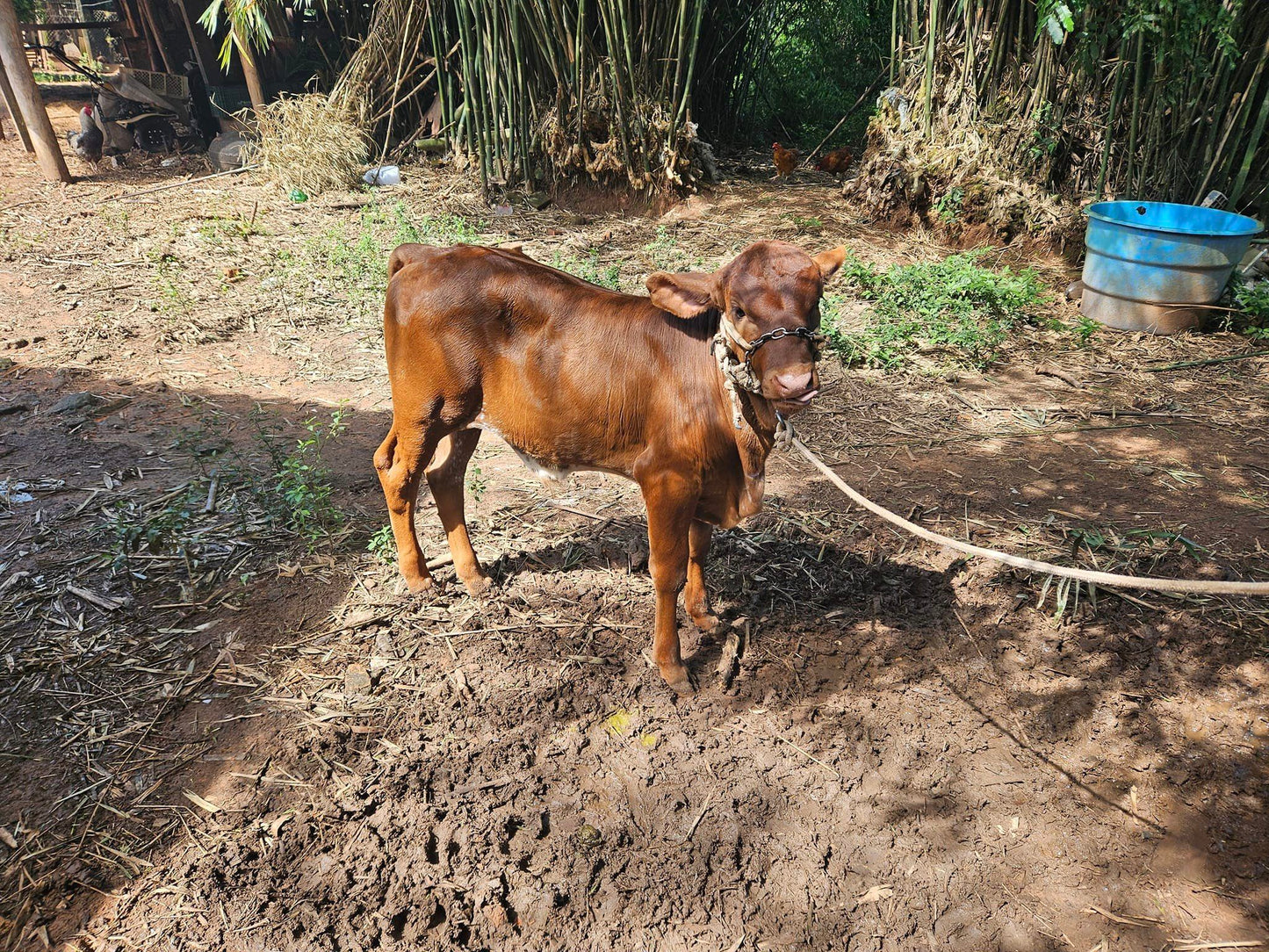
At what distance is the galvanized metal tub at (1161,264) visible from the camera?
221 inches

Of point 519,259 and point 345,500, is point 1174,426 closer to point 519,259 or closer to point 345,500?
point 519,259

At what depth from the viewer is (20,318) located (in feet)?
20.3

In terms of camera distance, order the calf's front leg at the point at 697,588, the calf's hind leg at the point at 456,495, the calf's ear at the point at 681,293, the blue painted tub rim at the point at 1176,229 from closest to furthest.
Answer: the calf's ear at the point at 681,293
the calf's front leg at the point at 697,588
the calf's hind leg at the point at 456,495
the blue painted tub rim at the point at 1176,229

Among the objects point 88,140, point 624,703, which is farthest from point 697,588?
point 88,140

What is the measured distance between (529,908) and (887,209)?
7.29 metres

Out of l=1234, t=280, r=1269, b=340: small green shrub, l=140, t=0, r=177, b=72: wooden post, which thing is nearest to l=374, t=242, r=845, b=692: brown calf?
l=1234, t=280, r=1269, b=340: small green shrub

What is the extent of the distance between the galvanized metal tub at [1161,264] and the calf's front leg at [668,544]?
4.76 m

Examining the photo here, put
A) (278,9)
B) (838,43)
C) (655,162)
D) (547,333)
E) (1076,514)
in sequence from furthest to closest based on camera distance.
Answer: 1. (838,43)
2. (278,9)
3. (655,162)
4. (1076,514)
5. (547,333)

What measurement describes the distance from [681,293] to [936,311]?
4.14 meters

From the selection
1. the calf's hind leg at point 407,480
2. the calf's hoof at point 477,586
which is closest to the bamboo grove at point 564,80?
the calf's hind leg at point 407,480

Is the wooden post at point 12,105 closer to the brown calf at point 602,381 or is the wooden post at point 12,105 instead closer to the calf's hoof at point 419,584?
the brown calf at point 602,381

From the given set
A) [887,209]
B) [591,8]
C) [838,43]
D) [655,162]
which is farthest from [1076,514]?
[838,43]

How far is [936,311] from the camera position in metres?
6.02

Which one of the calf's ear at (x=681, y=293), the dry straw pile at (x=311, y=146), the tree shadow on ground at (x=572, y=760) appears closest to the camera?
the tree shadow on ground at (x=572, y=760)
